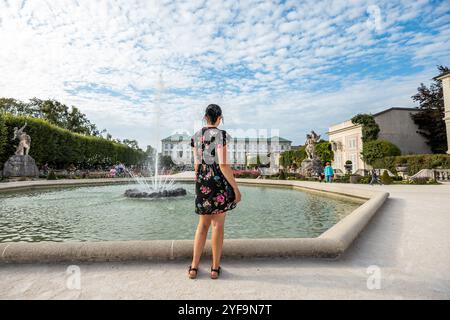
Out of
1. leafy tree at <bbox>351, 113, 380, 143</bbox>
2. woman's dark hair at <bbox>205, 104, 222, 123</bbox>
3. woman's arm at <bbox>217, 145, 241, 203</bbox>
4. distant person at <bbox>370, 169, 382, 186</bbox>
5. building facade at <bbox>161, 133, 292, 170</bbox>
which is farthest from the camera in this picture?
building facade at <bbox>161, 133, 292, 170</bbox>

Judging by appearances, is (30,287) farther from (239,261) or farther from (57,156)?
(57,156)

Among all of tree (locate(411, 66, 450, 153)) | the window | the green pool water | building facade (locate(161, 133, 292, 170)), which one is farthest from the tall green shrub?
building facade (locate(161, 133, 292, 170))

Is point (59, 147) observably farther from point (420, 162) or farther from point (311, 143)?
point (420, 162)

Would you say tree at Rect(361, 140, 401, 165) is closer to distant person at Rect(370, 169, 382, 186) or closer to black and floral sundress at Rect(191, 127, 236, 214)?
distant person at Rect(370, 169, 382, 186)

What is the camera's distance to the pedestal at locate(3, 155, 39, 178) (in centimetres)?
2170

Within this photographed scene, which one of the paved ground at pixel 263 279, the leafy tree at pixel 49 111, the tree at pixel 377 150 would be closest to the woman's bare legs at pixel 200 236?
the paved ground at pixel 263 279

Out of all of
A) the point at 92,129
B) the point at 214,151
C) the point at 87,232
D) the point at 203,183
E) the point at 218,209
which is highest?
the point at 92,129

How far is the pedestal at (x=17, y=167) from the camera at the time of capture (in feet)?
71.2

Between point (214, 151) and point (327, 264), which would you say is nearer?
point (214, 151)

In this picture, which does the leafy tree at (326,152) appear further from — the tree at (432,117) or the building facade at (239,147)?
the building facade at (239,147)

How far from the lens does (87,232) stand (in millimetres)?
4875

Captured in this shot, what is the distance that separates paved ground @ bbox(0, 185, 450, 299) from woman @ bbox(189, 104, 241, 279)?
0.97ft
